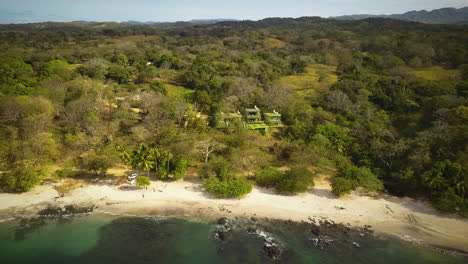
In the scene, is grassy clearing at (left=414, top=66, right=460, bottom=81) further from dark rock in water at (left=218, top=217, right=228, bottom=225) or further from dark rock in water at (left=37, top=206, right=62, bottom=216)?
dark rock in water at (left=37, top=206, right=62, bottom=216)

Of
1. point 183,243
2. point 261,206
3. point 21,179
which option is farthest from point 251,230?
point 21,179

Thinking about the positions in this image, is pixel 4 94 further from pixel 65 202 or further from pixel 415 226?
pixel 415 226

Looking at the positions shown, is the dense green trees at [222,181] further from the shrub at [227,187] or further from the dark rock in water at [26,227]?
the dark rock in water at [26,227]

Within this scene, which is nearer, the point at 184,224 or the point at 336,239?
the point at 336,239

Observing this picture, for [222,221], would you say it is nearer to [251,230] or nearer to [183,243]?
[251,230]

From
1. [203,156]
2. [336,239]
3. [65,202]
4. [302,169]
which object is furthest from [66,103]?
[336,239]

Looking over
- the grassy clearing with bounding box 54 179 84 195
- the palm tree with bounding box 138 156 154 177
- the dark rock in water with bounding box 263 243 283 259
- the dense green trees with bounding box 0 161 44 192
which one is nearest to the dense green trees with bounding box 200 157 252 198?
the palm tree with bounding box 138 156 154 177

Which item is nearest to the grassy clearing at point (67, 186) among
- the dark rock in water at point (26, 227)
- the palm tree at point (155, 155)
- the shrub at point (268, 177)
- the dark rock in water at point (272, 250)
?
the dark rock in water at point (26, 227)
